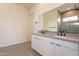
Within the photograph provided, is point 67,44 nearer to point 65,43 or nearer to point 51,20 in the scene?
point 65,43

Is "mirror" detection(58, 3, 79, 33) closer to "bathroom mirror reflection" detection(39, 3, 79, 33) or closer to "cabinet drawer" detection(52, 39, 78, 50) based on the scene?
"bathroom mirror reflection" detection(39, 3, 79, 33)

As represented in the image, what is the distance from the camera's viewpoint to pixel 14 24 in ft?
18.2

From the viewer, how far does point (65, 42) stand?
2.06 m

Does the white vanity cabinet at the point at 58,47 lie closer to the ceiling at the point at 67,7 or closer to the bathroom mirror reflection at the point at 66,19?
the bathroom mirror reflection at the point at 66,19

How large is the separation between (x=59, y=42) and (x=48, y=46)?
58 centimetres

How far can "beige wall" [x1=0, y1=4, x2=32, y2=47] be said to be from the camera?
487 cm

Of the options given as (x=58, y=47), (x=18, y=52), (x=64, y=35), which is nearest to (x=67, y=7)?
(x=64, y=35)

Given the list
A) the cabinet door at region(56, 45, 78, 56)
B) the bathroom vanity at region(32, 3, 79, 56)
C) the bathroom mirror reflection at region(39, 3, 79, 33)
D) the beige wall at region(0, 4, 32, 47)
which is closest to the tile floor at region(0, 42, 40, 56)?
the bathroom vanity at region(32, 3, 79, 56)

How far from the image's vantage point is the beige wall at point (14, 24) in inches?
192

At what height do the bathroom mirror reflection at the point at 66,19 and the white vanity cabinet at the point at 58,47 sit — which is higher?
the bathroom mirror reflection at the point at 66,19

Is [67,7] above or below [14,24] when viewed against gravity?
above

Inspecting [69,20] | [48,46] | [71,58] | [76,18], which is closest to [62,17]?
[69,20]

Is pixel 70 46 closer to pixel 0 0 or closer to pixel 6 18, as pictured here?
pixel 0 0

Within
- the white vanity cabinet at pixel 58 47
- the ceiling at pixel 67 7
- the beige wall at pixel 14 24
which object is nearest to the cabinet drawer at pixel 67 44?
the white vanity cabinet at pixel 58 47
